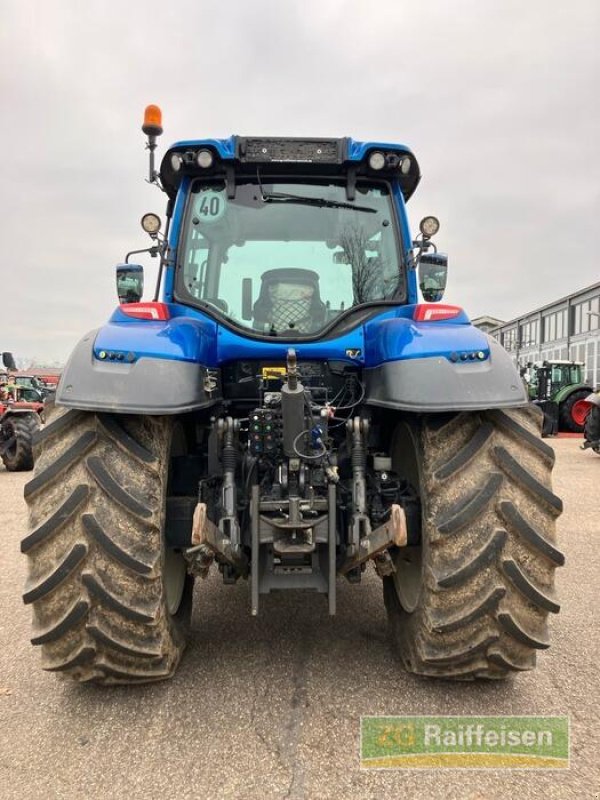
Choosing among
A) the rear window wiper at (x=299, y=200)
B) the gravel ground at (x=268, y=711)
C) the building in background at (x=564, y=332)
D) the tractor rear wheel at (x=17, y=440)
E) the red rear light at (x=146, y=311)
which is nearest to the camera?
the gravel ground at (x=268, y=711)

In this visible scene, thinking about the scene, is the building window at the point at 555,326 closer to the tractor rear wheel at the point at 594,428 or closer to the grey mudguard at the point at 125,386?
the tractor rear wheel at the point at 594,428

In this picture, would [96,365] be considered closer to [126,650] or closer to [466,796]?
[126,650]

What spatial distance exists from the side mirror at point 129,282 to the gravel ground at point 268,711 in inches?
72.6

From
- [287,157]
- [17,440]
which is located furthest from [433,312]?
[17,440]

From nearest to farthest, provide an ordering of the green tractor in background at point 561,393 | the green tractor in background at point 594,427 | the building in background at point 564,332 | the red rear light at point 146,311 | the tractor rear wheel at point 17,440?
the red rear light at point 146,311 < the tractor rear wheel at point 17,440 < the green tractor in background at point 594,427 < the green tractor in background at point 561,393 < the building in background at point 564,332

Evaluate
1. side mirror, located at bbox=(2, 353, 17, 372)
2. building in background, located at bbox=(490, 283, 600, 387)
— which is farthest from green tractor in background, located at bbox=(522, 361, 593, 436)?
side mirror, located at bbox=(2, 353, 17, 372)

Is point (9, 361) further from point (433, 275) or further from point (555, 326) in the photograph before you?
point (555, 326)

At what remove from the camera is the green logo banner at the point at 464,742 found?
2.03 m

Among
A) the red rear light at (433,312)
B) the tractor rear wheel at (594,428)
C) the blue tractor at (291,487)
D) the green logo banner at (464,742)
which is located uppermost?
the red rear light at (433,312)

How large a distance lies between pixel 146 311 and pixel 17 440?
29.2 ft

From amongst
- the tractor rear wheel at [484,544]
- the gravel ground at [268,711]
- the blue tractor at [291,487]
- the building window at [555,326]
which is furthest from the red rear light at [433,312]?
the building window at [555,326]

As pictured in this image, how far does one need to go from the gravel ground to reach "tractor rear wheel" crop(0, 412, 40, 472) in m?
7.45

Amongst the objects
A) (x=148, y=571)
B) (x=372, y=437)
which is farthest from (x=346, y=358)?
(x=148, y=571)

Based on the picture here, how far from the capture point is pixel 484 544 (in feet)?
7.12
